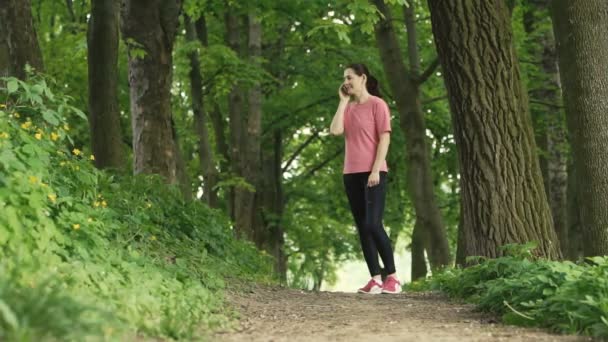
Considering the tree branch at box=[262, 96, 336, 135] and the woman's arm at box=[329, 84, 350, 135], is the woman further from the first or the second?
the tree branch at box=[262, 96, 336, 135]

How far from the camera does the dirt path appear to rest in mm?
5605

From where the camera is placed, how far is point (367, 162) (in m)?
8.94

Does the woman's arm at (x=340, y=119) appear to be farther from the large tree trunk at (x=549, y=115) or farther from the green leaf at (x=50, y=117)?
the large tree trunk at (x=549, y=115)

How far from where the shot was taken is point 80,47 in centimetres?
1154

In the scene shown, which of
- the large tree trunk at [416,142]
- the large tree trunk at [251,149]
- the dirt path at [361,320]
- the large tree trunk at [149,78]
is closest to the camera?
the dirt path at [361,320]

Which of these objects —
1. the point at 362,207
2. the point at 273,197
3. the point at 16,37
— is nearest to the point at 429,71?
the point at 362,207

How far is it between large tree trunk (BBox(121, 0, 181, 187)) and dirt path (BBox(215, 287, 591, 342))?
347 centimetres

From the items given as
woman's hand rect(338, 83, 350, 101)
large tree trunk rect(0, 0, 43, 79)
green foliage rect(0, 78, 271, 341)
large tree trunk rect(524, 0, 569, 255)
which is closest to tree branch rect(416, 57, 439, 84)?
large tree trunk rect(524, 0, 569, 255)

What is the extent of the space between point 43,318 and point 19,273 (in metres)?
0.70

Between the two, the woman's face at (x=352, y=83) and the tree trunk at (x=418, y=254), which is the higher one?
the woman's face at (x=352, y=83)

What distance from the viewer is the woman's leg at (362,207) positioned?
29.5 feet

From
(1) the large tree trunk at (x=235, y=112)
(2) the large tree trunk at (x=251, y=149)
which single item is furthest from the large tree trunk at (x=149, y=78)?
(1) the large tree trunk at (x=235, y=112)

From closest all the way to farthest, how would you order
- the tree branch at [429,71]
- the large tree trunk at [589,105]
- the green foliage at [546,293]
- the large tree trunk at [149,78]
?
the green foliage at [546,293], the large tree trunk at [589,105], the large tree trunk at [149,78], the tree branch at [429,71]

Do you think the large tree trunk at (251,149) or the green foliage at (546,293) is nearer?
the green foliage at (546,293)
